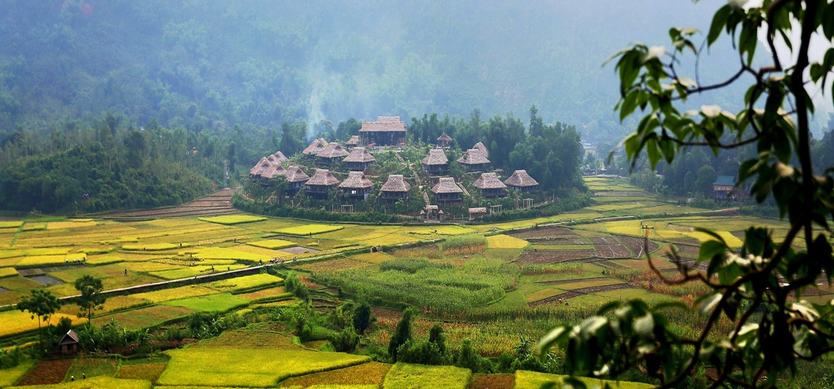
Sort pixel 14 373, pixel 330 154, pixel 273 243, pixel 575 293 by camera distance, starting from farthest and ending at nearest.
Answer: pixel 330 154
pixel 273 243
pixel 575 293
pixel 14 373

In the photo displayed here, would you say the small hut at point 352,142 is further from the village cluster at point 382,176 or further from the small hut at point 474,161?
the small hut at point 474,161

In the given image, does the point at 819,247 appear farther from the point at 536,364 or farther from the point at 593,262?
the point at 593,262

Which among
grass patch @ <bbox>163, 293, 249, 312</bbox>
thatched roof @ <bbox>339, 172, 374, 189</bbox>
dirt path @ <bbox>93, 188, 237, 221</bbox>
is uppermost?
thatched roof @ <bbox>339, 172, 374, 189</bbox>

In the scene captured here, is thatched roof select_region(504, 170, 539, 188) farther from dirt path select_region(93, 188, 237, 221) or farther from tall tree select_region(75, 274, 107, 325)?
tall tree select_region(75, 274, 107, 325)

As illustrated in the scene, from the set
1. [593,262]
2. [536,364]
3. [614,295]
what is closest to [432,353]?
[536,364]

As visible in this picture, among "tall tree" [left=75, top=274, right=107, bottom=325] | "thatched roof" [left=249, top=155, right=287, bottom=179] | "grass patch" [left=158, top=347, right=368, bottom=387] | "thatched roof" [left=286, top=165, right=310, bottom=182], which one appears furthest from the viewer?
"thatched roof" [left=249, top=155, right=287, bottom=179]

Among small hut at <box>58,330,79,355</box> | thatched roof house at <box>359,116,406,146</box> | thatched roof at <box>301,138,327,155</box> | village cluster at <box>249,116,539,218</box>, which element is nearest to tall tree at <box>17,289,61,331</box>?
small hut at <box>58,330,79,355</box>

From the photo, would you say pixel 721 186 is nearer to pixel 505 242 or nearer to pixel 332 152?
pixel 505 242

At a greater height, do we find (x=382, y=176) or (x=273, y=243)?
(x=382, y=176)

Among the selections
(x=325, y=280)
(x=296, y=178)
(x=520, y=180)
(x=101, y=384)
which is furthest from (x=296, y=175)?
(x=101, y=384)
